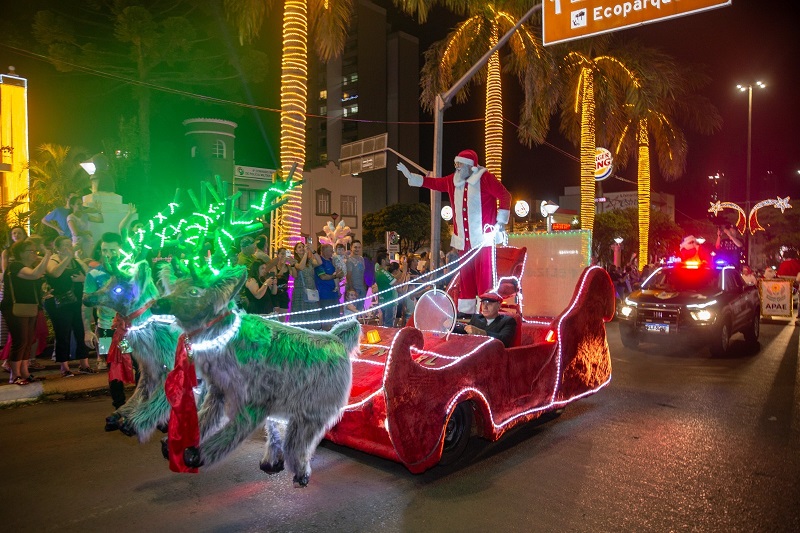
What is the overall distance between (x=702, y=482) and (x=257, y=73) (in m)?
29.1

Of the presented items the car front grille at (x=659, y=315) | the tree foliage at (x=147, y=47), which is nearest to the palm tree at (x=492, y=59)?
the car front grille at (x=659, y=315)

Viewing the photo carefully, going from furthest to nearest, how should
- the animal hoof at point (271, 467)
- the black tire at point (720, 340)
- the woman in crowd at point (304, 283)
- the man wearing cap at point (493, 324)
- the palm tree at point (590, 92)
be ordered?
the palm tree at point (590, 92), the black tire at point (720, 340), the woman in crowd at point (304, 283), the man wearing cap at point (493, 324), the animal hoof at point (271, 467)

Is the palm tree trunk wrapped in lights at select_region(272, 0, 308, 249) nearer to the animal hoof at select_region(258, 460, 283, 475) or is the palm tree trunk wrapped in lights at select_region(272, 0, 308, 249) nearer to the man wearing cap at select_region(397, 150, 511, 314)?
the man wearing cap at select_region(397, 150, 511, 314)

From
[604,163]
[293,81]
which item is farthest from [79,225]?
[604,163]

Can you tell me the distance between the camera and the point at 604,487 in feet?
14.8

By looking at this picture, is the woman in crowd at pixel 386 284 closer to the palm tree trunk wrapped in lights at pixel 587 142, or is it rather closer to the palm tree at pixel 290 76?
the palm tree at pixel 290 76

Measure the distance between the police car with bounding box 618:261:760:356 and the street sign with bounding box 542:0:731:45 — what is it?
5065mm

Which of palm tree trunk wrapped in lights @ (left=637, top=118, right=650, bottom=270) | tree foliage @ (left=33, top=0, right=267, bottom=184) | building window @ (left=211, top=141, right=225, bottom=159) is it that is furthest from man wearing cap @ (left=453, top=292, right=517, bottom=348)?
building window @ (left=211, top=141, right=225, bottom=159)

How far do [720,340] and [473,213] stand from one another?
631cm

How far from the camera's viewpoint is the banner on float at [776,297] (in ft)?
55.1

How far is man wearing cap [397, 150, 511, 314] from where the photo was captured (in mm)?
6926

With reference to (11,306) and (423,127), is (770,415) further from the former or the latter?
(423,127)

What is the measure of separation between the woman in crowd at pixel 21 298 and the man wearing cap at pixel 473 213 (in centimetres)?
526

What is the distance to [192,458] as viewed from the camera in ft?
11.7
